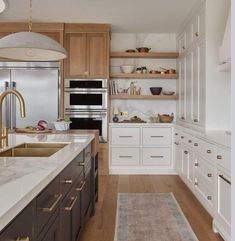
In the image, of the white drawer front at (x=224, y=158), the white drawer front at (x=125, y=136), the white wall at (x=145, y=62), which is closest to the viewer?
the white drawer front at (x=224, y=158)

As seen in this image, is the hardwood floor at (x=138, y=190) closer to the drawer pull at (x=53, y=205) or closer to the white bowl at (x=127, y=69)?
the drawer pull at (x=53, y=205)

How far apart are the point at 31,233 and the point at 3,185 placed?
0.21 meters

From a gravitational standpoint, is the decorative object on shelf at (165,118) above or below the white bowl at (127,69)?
below

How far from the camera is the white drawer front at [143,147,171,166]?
5578mm

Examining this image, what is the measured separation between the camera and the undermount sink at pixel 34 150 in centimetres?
232

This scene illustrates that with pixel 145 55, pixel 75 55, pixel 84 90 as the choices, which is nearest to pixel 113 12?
pixel 75 55

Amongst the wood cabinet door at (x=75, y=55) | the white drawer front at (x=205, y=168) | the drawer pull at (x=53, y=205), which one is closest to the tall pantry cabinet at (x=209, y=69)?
the white drawer front at (x=205, y=168)

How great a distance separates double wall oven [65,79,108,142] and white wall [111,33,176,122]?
688 millimetres

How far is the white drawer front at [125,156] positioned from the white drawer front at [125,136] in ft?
0.34

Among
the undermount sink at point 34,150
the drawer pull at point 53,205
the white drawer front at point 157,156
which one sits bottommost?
the white drawer front at point 157,156

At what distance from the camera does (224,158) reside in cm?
274

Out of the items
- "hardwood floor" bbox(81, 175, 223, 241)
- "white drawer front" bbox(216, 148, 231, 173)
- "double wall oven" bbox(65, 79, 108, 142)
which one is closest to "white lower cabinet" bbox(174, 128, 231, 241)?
"white drawer front" bbox(216, 148, 231, 173)

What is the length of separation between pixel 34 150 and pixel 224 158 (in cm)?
158

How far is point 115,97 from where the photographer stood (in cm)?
570
